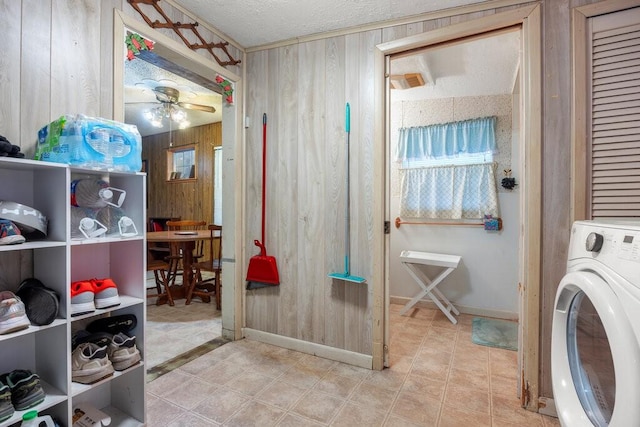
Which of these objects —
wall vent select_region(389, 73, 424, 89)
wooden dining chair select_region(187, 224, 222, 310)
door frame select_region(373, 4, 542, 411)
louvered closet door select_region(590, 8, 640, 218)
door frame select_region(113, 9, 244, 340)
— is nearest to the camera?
louvered closet door select_region(590, 8, 640, 218)

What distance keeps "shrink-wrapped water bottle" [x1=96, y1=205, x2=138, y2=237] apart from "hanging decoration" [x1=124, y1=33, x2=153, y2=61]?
869 millimetres

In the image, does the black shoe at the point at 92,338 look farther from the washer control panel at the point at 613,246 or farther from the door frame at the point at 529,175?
the door frame at the point at 529,175

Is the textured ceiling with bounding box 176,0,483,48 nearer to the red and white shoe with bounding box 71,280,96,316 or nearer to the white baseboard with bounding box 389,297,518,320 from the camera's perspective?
the red and white shoe with bounding box 71,280,96,316

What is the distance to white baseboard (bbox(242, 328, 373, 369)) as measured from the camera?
207cm

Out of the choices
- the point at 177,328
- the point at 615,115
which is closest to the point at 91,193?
the point at 177,328

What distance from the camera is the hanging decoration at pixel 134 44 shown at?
65.2 inches

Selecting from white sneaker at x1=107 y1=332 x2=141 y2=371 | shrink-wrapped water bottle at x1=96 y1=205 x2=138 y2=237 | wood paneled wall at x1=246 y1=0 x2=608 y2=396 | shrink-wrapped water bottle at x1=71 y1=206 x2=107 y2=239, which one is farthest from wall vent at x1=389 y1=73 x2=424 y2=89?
white sneaker at x1=107 y1=332 x2=141 y2=371

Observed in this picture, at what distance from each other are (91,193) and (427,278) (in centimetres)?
302

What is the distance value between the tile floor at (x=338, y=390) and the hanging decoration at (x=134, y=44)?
194 centimetres

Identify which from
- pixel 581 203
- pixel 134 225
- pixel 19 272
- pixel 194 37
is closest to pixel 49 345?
pixel 19 272

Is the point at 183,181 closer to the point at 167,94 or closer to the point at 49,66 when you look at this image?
the point at 167,94

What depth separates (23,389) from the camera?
1074 millimetres

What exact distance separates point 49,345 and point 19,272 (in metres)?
0.33

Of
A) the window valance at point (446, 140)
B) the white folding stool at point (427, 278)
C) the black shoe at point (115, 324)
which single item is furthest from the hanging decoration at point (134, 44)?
the white folding stool at point (427, 278)
